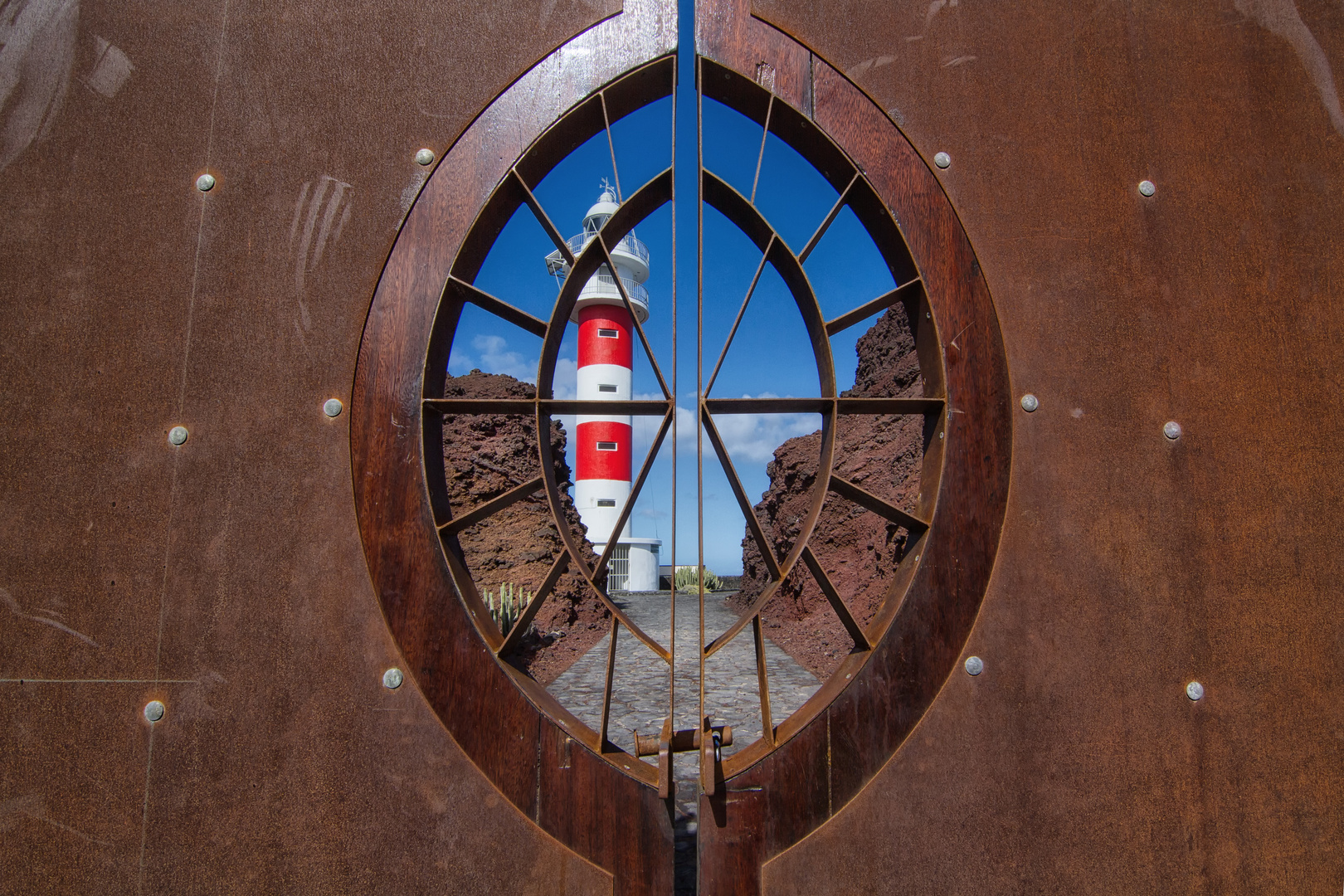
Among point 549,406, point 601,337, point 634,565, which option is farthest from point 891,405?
point 634,565

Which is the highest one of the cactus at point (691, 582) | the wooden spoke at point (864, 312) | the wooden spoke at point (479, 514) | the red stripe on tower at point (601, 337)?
the red stripe on tower at point (601, 337)

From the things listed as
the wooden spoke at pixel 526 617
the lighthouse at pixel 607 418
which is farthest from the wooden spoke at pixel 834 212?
the lighthouse at pixel 607 418

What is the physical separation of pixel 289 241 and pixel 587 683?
192 inches

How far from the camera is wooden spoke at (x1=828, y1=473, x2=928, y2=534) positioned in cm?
193

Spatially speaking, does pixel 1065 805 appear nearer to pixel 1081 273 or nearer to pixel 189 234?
pixel 1081 273

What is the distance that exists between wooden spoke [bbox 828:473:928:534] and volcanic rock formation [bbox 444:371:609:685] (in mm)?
6523

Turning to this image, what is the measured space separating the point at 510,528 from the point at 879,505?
8545 mm

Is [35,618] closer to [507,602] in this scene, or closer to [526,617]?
[526,617]

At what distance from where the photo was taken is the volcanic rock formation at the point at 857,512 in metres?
7.36

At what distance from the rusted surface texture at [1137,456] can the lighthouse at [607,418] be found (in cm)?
1321

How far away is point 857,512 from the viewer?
930cm

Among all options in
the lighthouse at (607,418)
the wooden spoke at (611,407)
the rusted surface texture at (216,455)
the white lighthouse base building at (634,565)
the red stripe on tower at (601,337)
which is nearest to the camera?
the rusted surface texture at (216,455)

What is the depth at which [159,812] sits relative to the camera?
1.80 m

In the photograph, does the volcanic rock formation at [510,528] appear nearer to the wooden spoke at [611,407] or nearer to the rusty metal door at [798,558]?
the rusty metal door at [798,558]
